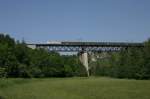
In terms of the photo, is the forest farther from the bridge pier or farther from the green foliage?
the bridge pier

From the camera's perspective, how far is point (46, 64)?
→ 4469 inches

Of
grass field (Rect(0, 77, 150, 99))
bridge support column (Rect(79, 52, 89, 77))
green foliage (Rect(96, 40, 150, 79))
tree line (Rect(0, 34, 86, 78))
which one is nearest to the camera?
grass field (Rect(0, 77, 150, 99))

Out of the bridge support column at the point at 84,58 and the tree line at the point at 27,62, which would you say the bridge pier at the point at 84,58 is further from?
the tree line at the point at 27,62

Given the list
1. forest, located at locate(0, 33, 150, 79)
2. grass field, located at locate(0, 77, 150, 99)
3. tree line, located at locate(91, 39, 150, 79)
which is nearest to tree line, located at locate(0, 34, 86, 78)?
forest, located at locate(0, 33, 150, 79)

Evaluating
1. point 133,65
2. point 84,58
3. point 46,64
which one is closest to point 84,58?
point 84,58

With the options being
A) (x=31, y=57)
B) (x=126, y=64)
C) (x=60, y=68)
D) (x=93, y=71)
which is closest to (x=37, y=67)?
(x=31, y=57)

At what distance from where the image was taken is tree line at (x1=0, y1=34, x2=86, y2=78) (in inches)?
3725

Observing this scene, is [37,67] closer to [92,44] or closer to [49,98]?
[92,44]

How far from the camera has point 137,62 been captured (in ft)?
326

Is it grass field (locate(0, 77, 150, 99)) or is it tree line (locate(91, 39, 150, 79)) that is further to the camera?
tree line (locate(91, 39, 150, 79))

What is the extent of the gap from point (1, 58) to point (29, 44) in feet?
96.9

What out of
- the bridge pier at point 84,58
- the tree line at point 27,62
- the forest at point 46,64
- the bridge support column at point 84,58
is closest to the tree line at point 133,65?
the forest at point 46,64

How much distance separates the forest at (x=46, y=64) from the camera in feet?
312

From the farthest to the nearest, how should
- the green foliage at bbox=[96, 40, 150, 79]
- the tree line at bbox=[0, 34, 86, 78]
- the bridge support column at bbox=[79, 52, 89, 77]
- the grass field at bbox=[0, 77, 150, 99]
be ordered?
the bridge support column at bbox=[79, 52, 89, 77], the green foliage at bbox=[96, 40, 150, 79], the tree line at bbox=[0, 34, 86, 78], the grass field at bbox=[0, 77, 150, 99]
